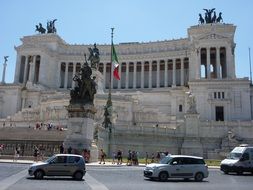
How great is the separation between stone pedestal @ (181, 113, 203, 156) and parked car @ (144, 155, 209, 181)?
32.7m

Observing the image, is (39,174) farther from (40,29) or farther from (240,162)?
(40,29)

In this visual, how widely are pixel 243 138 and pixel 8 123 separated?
45190mm

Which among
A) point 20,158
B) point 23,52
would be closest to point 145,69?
point 23,52

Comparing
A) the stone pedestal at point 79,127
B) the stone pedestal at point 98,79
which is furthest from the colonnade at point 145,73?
the stone pedestal at point 79,127

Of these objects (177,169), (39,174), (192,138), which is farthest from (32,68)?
(177,169)

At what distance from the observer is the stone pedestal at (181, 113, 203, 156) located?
172 ft

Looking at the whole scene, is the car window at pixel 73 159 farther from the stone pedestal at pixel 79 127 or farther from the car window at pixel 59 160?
the stone pedestal at pixel 79 127

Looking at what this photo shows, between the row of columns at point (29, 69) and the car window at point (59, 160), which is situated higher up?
the row of columns at point (29, 69)

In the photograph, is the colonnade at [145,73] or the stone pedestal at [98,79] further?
the colonnade at [145,73]

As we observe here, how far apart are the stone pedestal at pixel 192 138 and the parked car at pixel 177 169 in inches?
1289

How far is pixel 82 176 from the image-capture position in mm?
18844

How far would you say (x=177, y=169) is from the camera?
1959 cm

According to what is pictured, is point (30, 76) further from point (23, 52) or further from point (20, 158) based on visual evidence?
point (20, 158)

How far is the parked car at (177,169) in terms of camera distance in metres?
A: 19.3
